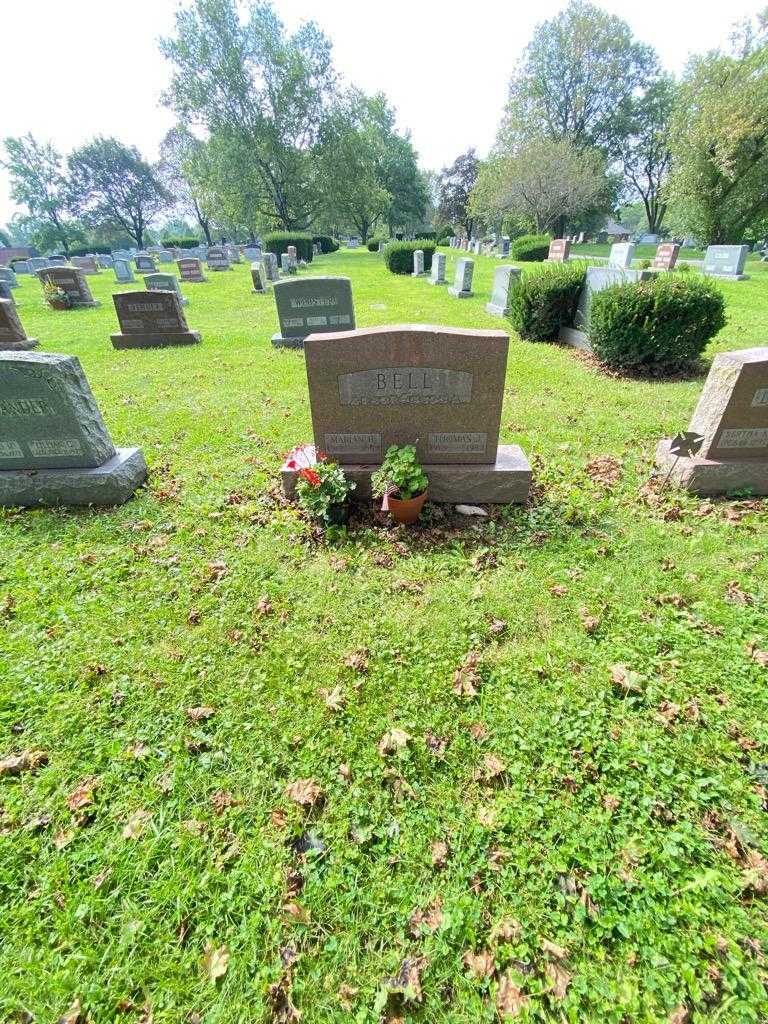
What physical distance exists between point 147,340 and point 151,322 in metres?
0.43

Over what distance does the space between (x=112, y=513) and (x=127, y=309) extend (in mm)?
8147

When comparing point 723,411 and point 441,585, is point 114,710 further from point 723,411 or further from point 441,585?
point 723,411

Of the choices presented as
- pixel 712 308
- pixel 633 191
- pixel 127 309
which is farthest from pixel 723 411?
pixel 633 191

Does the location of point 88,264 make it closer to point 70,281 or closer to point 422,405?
point 70,281

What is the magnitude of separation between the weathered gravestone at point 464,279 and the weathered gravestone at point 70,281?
13009 millimetres

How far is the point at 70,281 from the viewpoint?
51.7 feet

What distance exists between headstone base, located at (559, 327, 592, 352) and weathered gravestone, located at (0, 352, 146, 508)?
854 centimetres

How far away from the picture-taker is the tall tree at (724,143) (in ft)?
66.4

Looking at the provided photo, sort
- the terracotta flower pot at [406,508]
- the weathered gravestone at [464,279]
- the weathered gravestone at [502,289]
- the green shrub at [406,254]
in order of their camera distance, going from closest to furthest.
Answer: the terracotta flower pot at [406,508] → the weathered gravestone at [502,289] → the weathered gravestone at [464,279] → the green shrub at [406,254]

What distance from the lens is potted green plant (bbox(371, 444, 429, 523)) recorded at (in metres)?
4.00

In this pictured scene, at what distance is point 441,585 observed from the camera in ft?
11.7

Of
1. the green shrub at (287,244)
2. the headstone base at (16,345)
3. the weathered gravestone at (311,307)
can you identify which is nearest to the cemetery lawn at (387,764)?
the weathered gravestone at (311,307)

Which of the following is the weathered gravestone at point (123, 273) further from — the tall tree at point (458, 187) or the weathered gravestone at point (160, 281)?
the tall tree at point (458, 187)

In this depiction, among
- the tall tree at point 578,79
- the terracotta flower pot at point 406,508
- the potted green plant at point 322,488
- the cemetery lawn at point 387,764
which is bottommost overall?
the cemetery lawn at point 387,764
